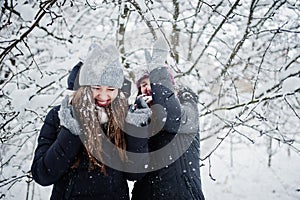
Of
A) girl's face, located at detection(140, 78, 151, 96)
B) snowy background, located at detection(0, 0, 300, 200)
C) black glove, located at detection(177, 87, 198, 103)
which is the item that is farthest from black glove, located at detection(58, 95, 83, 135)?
black glove, located at detection(177, 87, 198, 103)

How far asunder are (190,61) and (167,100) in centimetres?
197

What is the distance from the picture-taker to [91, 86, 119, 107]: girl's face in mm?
1698

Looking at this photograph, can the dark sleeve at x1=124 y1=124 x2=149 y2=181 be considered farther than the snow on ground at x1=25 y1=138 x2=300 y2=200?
No

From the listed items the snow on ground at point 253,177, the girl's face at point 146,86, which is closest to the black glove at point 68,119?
the girl's face at point 146,86

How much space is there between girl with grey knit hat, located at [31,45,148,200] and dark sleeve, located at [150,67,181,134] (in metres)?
0.19

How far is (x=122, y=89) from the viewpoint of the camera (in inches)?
72.2

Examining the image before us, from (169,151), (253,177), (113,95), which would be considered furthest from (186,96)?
(253,177)

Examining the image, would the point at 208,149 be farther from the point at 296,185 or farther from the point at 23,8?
the point at 296,185

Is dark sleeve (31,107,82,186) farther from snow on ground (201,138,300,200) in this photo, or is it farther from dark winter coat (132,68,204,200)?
snow on ground (201,138,300,200)

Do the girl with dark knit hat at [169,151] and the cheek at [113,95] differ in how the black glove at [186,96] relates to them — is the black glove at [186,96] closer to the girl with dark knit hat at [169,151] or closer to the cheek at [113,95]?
the girl with dark knit hat at [169,151]

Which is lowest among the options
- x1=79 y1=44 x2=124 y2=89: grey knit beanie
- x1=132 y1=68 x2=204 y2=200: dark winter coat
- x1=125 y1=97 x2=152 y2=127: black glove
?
x1=132 y1=68 x2=204 y2=200: dark winter coat

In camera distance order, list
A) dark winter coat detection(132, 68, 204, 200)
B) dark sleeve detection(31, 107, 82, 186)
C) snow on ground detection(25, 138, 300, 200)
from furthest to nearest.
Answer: snow on ground detection(25, 138, 300, 200), dark winter coat detection(132, 68, 204, 200), dark sleeve detection(31, 107, 82, 186)

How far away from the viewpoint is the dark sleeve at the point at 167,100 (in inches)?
72.3

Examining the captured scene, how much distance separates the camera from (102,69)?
5.61 ft
